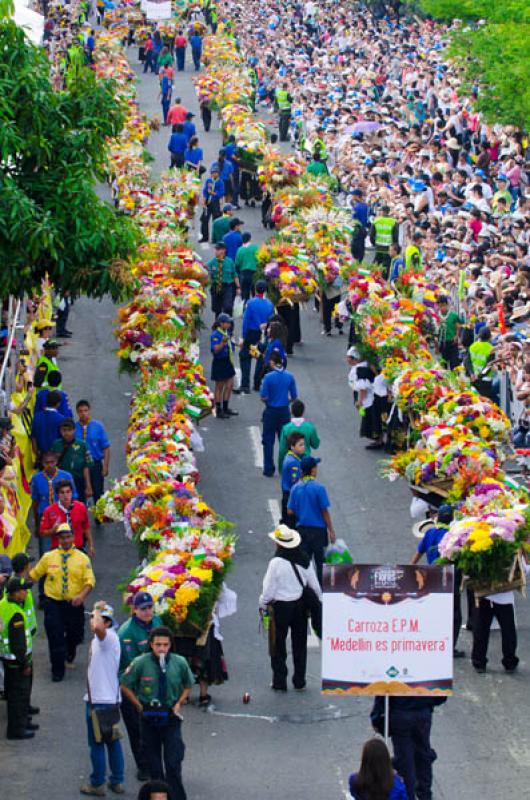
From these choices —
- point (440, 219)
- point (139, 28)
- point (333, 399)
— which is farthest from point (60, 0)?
point (333, 399)

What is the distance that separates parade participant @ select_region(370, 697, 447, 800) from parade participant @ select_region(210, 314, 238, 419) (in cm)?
1066

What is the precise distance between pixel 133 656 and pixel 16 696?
1561 millimetres

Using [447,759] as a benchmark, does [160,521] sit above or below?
above

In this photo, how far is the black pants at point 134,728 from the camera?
15.0m

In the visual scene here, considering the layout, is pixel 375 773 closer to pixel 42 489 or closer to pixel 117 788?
pixel 117 788

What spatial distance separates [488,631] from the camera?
17.3 m

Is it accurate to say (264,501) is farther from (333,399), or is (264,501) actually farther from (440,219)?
(440,219)

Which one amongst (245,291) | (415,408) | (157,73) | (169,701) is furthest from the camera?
(157,73)

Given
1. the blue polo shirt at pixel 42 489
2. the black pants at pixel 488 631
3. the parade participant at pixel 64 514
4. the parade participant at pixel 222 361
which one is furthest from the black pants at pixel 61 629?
the parade participant at pixel 222 361

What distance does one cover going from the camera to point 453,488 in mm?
19016

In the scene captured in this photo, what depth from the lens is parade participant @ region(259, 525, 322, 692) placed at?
54.3 ft

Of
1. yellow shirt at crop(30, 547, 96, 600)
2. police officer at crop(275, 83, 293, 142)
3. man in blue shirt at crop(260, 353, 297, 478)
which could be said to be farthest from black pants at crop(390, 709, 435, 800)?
police officer at crop(275, 83, 293, 142)

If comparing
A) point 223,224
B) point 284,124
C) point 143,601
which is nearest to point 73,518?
point 143,601

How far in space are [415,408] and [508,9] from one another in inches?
984
